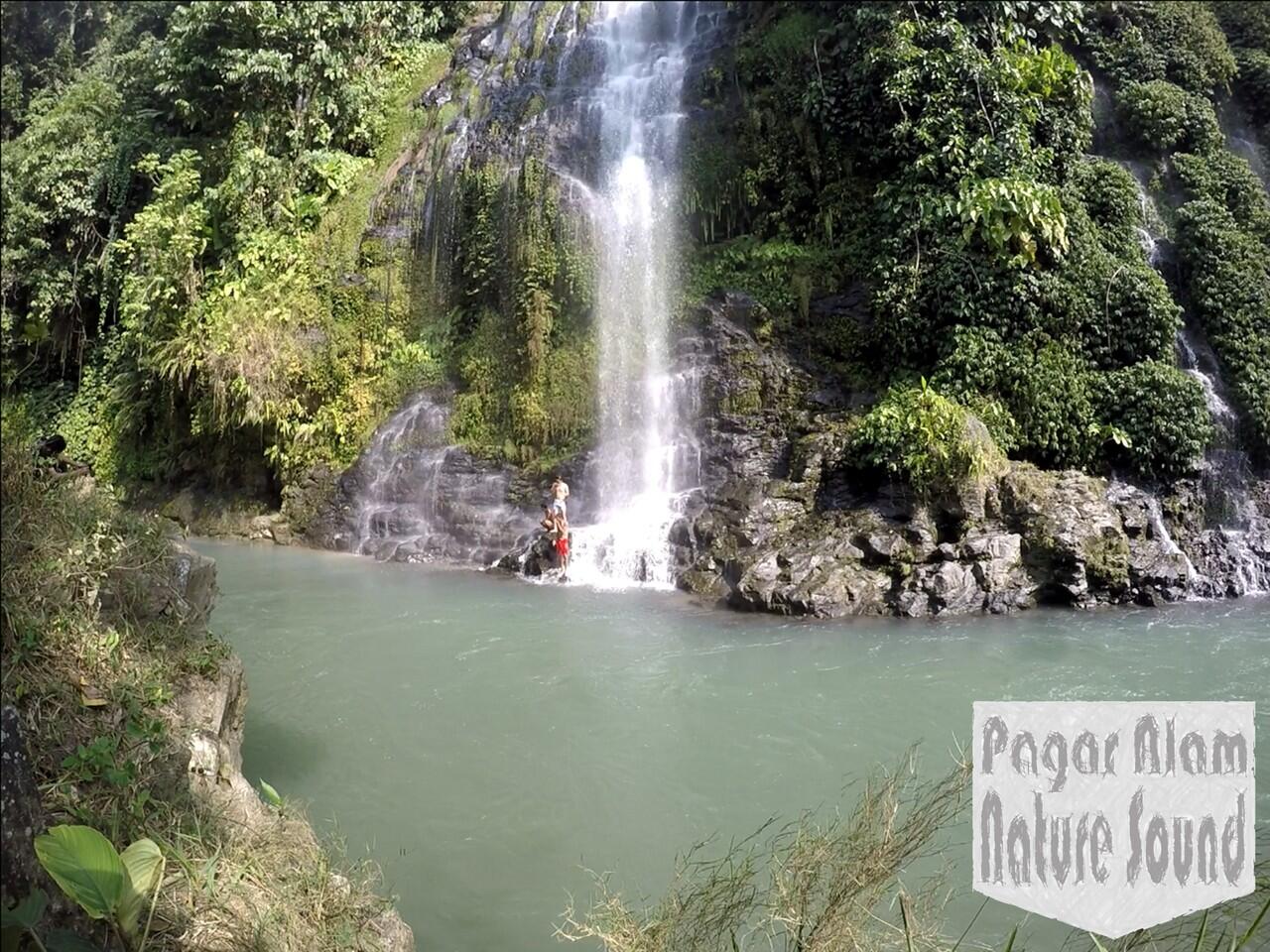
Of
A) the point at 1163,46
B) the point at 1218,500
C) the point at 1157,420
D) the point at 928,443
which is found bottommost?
the point at 1218,500

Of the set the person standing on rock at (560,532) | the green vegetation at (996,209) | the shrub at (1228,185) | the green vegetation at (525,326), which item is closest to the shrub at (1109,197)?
the green vegetation at (996,209)

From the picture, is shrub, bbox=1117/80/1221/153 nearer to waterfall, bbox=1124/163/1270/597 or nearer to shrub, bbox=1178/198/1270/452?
shrub, bbox=1178/198/1270/452

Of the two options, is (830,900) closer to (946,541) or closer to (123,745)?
(123,745)

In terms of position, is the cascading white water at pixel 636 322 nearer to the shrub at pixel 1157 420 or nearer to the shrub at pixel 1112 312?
the shrub at pixel 1112 312

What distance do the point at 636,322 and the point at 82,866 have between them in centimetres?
1372

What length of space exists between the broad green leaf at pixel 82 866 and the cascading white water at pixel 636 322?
985 cm

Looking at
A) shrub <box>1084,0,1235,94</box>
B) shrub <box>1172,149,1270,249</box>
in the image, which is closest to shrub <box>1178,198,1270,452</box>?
shrub <box>1172,149,1270,249</box>

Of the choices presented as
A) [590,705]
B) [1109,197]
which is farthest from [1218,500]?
[590,705]

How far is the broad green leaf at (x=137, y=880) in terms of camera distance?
2.67 meters

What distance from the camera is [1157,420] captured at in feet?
40.7

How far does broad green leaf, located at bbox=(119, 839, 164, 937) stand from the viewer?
2674 millimetres

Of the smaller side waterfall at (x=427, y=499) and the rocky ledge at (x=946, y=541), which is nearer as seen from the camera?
the rocky ledge at (x=946, y=541)

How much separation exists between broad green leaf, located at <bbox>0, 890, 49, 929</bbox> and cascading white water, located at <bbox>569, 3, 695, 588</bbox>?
10.1 meters

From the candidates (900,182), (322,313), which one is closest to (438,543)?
(322,313)
